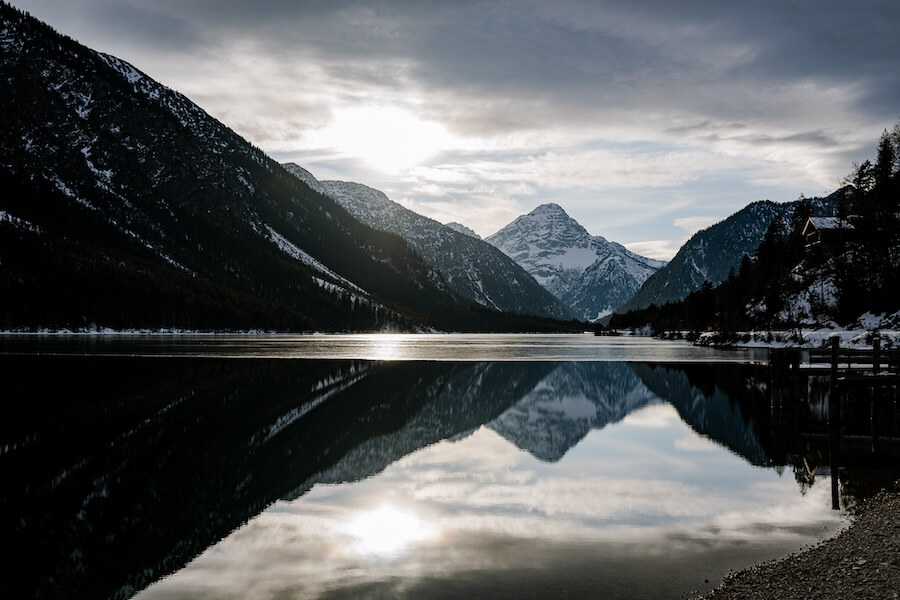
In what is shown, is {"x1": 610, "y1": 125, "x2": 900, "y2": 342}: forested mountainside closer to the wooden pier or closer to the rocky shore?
the wooden pier

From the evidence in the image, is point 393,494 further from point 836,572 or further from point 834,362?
point 834,362

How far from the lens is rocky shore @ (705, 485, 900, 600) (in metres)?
14.3

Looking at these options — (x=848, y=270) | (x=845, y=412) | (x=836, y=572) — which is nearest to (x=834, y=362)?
(x=845, y=412)

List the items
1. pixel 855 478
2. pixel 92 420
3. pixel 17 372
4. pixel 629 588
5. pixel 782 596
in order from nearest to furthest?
pixel 782 596 → pixel 629 588 → pixel 855 478 → pixel 92 420 → pixel 17 372

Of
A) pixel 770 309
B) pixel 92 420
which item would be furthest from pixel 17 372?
pixel 770 309

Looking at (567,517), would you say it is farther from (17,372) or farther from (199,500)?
(17,372)

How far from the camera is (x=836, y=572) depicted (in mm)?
15523

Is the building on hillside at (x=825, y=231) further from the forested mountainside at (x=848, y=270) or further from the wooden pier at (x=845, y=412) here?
the wooden pier at (x=845, y=412)

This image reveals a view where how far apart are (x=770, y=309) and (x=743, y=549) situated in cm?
12398

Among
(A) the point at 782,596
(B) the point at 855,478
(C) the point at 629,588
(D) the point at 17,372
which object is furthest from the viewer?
(D) the point at 17,372

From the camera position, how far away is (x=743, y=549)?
18.5m

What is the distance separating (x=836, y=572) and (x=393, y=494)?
553 inches

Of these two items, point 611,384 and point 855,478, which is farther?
point 611,384

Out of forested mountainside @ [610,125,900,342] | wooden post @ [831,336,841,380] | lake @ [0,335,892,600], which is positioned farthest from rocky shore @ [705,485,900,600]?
forested mountainside @ [610,125,900,342]
